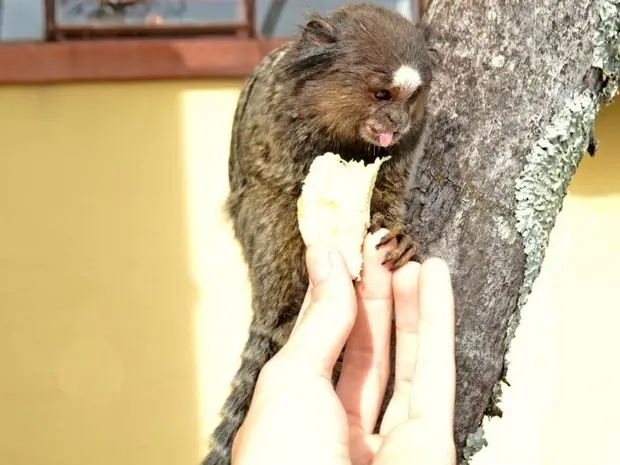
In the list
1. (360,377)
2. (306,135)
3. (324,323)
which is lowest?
(360,377)

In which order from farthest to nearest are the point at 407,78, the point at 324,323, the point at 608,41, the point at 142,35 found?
the point at 142,35 < the point at 407,78 < the point at 608,41 < the point at 324,323

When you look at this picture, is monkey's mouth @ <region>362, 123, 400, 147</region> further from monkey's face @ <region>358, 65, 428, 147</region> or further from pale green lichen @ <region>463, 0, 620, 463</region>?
pale green lichen @ <region>463, 0, 620, 463</region>

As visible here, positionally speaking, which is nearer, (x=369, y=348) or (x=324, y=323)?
(x=324, y=323)

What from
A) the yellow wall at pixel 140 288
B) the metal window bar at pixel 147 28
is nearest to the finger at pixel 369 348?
the yellow wall at pixel 140 288

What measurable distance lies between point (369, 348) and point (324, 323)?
176 mm

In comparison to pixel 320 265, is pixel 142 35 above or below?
above

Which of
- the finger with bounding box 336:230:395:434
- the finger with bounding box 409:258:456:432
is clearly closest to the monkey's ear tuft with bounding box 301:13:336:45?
the finger with bounding box 336:230:395:434

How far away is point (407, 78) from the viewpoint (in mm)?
1307

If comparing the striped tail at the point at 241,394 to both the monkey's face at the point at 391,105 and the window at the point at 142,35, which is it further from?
the window at the point at 142,35

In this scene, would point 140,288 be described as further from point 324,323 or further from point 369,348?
point 324,323

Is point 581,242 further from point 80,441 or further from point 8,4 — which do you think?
point 8,4

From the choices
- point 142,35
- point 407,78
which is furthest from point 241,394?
point 142,35

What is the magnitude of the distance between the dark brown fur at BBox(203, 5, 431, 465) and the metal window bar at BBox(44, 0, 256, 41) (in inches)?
35.4

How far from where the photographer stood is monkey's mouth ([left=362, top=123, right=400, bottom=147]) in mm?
1327
